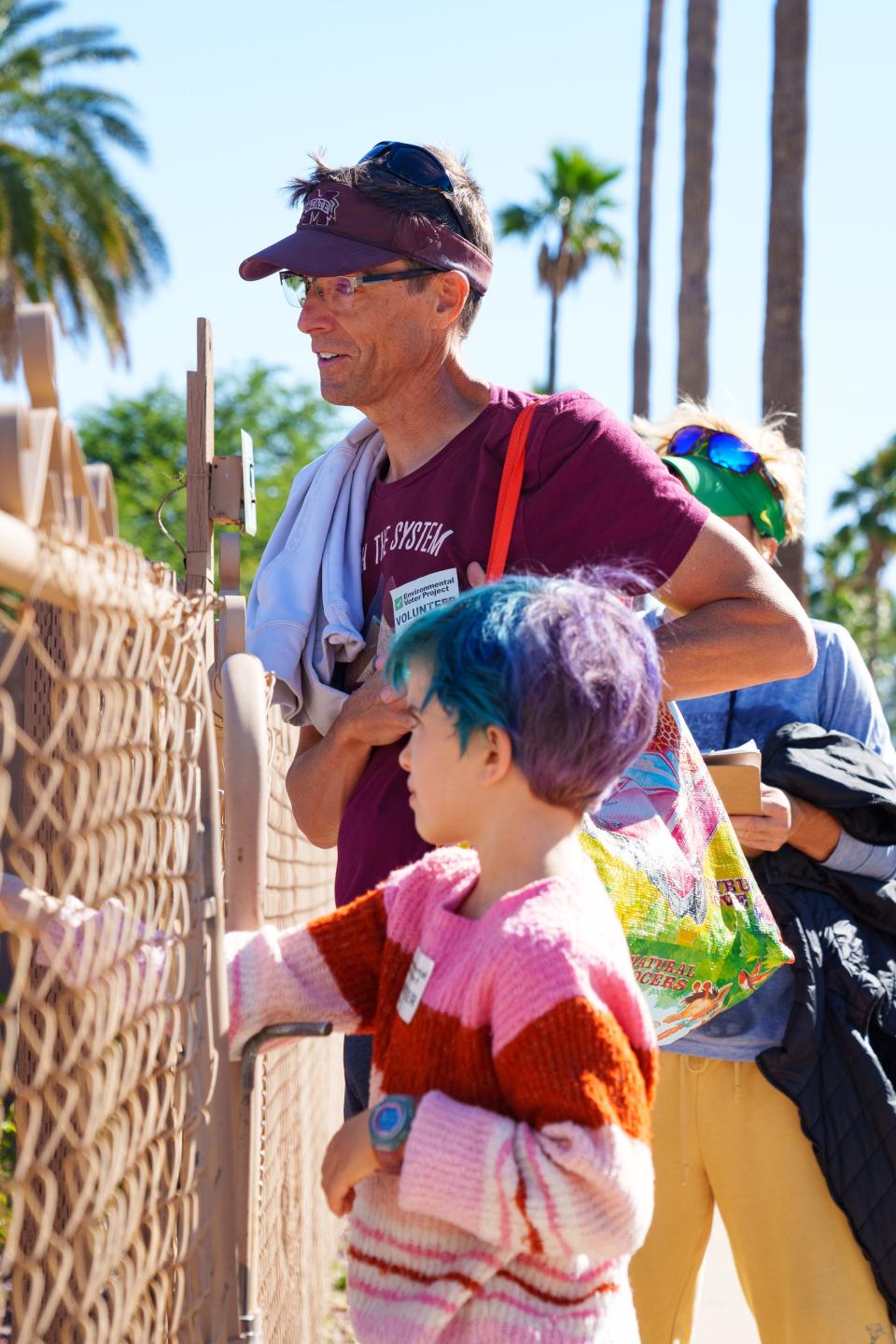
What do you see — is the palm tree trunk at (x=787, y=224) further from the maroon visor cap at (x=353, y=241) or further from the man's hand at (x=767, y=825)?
the maroon visor cap at (x=353, y=241)

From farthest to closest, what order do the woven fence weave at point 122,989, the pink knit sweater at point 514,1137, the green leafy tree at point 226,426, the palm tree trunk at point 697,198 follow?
1. the green leafy tree at point 226,426
2. the palm tree trunk at point 697,198
3. the pink knit sweater at point 514,1137
4. the woven fence weave at point 122,989

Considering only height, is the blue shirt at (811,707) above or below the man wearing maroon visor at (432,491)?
below

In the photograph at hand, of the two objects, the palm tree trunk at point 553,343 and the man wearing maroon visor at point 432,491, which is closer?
the man wearing maroon visor at point 432,491

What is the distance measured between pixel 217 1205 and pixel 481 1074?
0.39 m

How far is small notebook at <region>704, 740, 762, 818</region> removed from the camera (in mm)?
2912

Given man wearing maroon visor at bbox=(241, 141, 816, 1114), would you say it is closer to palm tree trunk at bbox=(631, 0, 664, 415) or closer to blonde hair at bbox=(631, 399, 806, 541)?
blonde hair at bbox=(631, 399, 806, 541)

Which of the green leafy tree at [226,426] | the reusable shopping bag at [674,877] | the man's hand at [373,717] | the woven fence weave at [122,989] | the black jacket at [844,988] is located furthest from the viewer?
the green leafy tree at [226,426]

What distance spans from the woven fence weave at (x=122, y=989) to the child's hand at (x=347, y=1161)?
159 millimetres

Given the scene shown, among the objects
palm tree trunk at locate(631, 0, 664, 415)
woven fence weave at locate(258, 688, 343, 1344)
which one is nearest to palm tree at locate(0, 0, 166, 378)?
palm tree trunk at locate(631, 0, 664, 415)

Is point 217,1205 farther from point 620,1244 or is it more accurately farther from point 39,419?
point 39,419

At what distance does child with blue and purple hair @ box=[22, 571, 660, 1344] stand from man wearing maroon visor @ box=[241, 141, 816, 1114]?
527 millimetres

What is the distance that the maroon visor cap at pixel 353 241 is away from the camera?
259 cm

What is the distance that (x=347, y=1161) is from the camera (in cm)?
174

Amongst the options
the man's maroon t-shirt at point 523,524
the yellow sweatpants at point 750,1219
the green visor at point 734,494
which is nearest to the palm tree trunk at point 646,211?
the green visor at point 734,494
